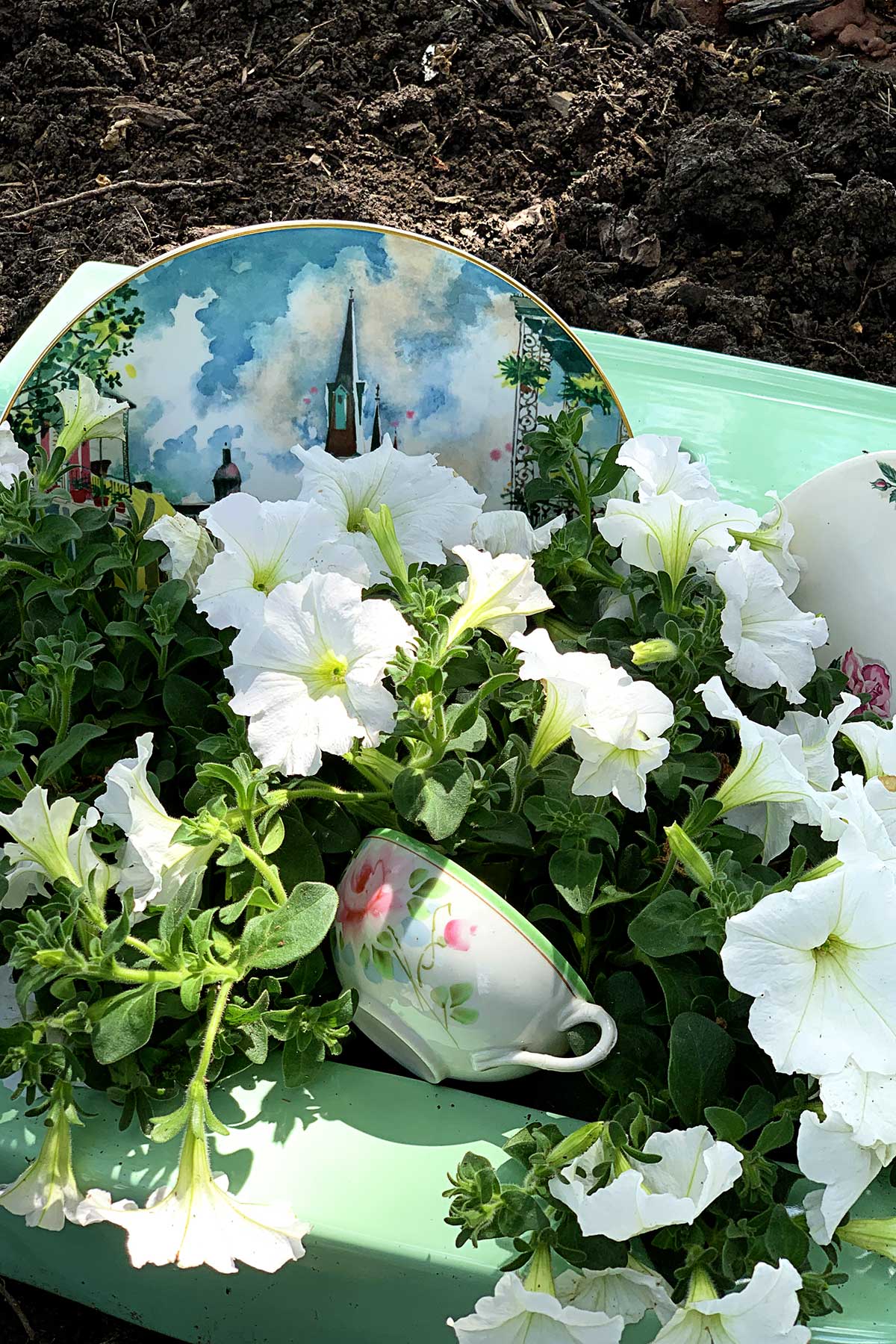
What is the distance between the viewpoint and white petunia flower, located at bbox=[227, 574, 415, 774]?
2.01 ft

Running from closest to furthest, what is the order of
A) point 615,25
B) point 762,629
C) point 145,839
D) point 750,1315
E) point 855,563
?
point 750,1315 < point 145,839 < point 762,629 < point 855,563 < point 615,25

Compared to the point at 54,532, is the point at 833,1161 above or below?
below

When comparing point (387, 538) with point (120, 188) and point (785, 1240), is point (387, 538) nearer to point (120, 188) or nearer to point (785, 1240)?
point (785, 1240)

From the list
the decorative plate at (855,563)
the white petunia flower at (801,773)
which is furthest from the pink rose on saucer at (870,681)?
the white petunia flower at (801,773)

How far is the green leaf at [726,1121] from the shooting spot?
1.81 ft

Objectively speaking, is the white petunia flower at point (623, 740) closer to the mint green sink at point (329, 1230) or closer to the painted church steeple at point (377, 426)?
the mint green sink at point (329, 1230)

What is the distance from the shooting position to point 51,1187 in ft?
1.89

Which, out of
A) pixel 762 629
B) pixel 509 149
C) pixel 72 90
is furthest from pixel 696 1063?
pixel 72 90

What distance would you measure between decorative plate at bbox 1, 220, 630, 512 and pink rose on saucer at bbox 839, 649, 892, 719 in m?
0.27

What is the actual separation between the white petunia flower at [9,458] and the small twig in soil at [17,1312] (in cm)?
55

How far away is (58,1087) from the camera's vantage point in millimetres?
583

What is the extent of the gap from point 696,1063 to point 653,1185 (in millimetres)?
70

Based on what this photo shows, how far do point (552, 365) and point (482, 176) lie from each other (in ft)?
3.66

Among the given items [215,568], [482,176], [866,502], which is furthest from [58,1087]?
[482,176]
